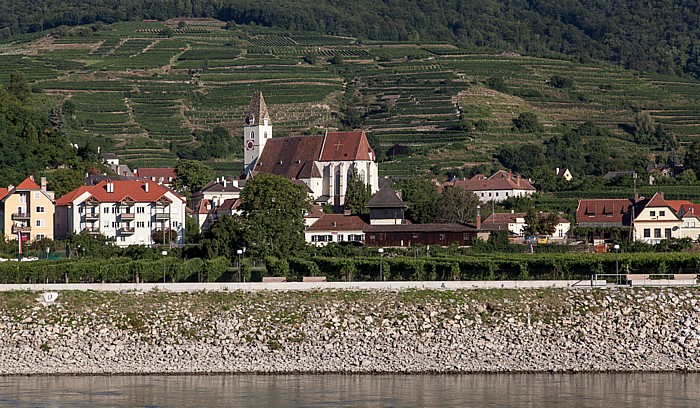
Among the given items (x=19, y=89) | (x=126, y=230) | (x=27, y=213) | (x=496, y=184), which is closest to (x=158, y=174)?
(x=19, y=89)

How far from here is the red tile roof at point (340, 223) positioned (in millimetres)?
70425

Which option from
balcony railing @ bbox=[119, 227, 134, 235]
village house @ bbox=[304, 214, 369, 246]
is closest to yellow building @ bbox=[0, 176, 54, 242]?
balcony railing @ bbox=[119, 227, 134, 235]

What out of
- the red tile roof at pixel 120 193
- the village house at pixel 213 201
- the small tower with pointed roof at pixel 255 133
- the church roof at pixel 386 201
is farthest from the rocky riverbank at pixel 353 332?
the small tower with pointed roof at pixel 255 133

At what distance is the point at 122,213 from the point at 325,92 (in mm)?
85915

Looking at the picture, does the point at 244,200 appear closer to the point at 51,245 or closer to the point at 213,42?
the point at 51,245

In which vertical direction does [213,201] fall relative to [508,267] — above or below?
above

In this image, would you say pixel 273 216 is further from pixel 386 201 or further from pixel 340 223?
pixel 386 201

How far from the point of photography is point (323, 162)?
10494 centimetres

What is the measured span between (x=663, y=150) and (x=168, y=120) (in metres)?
53.5

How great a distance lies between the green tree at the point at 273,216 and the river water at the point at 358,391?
22337mm

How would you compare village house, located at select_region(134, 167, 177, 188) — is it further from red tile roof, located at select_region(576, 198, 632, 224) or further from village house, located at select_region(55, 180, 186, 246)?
red tile roof, located at select_region(576, 198, 632, 224)

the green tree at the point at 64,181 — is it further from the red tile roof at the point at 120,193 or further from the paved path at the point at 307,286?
the paved path at the point at 307,286

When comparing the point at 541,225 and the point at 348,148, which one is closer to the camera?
the point at 541,225

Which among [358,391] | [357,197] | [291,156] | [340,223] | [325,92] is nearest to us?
[358,391]
